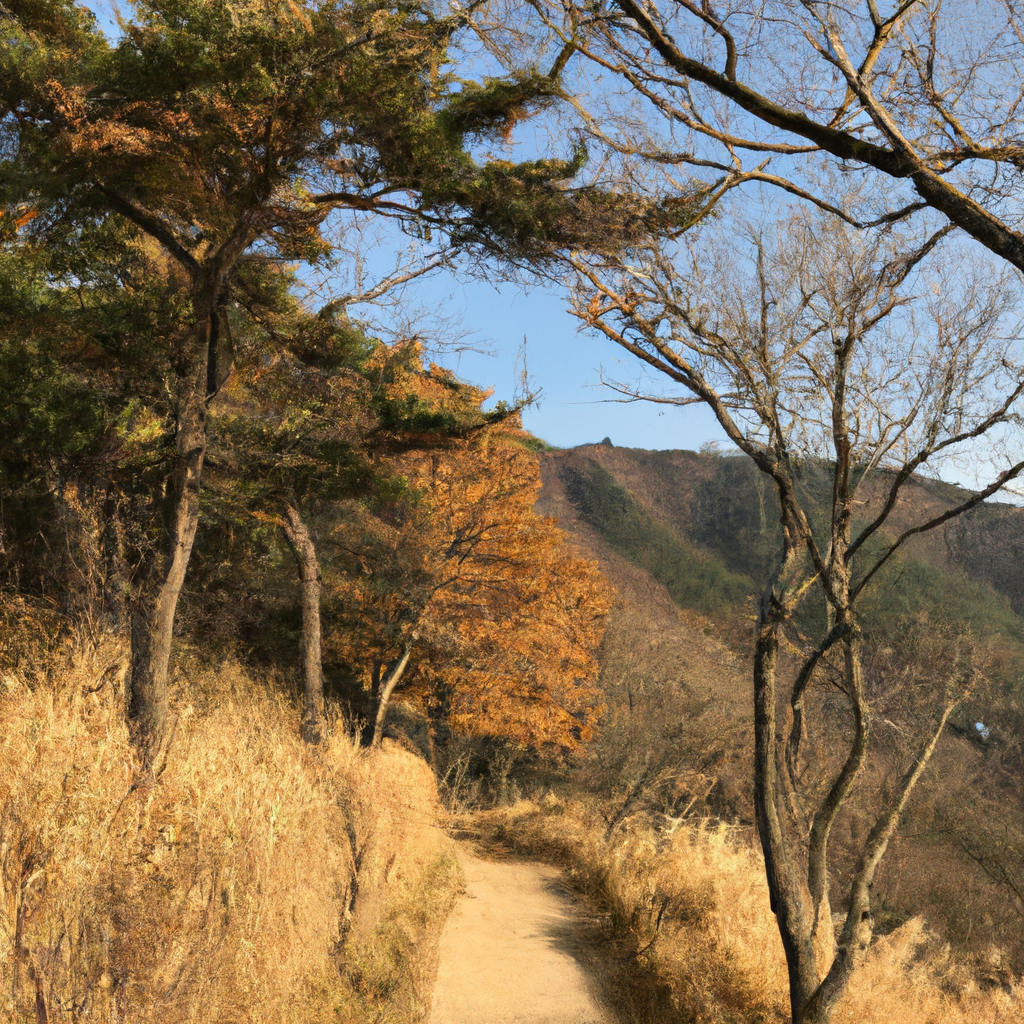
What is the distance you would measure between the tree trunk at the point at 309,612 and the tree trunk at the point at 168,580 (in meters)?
3.42

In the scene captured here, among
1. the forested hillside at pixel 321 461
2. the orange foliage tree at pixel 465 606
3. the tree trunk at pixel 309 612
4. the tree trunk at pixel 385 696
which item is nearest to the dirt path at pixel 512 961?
the forested hillside at pixel 321 461

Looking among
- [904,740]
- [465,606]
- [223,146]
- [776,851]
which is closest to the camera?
[776,851]

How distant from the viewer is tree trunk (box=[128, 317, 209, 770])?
697 cm

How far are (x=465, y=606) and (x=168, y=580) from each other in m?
10.3

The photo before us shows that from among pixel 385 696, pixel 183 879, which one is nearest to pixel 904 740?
pixel 183 879

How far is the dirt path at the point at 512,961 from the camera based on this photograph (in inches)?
294

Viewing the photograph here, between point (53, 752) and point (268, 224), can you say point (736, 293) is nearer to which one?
point (268, 224)

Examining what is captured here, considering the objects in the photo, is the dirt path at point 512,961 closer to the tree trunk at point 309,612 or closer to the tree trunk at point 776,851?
the tree trunk at point 776,851

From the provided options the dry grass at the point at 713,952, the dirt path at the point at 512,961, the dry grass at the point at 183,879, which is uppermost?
the dry grass at the point at 183,879

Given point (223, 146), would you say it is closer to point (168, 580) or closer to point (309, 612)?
point (168, 580)

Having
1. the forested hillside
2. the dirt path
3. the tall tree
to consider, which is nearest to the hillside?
the forested hillside

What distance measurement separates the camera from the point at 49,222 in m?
8.48

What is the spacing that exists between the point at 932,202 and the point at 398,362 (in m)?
9.37

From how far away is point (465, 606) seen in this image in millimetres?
17391
